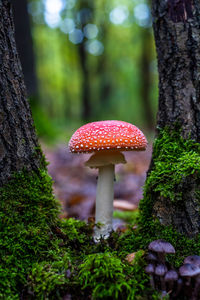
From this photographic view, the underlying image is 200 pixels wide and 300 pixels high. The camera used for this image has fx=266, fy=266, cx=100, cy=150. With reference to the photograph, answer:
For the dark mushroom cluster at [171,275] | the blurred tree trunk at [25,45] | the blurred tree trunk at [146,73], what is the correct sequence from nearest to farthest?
the dark mushroom cluster at [171,275] < the blurred tree trunk at [25,45] < the blurred tree trunk at [146,73]

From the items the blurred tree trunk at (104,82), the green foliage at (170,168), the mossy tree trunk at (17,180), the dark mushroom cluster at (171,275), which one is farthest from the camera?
the blurred tree trunk at (104,82)

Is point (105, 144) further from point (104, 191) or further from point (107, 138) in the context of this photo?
point (104, 191)

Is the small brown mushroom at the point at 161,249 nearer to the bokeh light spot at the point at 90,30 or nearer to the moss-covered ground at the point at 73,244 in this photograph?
the moss-covered ground at the point at 73,244

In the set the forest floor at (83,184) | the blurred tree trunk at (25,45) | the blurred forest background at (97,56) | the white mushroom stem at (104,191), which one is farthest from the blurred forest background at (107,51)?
the white mushroom stem at (104,191)

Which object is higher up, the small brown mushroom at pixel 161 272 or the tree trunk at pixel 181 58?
the tree trunk at pixel 181 58

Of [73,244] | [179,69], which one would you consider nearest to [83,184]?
[73,244]

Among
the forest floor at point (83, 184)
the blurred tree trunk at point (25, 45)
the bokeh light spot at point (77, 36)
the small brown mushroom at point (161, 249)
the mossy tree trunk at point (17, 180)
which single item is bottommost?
the forest floor at point (83, 184)

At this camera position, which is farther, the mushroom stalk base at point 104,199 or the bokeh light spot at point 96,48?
the bokeh light spot at point 96,48

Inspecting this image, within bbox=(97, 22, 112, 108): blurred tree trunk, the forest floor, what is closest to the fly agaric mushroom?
the forest floor
